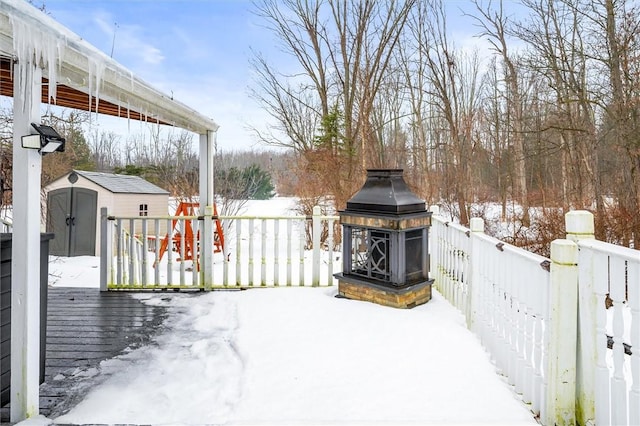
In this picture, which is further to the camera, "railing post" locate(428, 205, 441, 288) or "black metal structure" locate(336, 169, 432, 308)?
"railing post" locate(428, 205, 441, 288)

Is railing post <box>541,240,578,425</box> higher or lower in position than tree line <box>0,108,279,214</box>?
lower

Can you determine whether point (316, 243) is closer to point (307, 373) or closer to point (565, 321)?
point (307, 373)

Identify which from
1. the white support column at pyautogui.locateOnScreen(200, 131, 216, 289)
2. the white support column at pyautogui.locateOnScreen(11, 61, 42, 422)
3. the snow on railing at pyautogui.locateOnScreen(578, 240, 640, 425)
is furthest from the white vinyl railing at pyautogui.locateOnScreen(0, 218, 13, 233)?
the snow on railing at pyautogui.locateOnScreen(578, 240, 640, 425)

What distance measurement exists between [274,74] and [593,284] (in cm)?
1101

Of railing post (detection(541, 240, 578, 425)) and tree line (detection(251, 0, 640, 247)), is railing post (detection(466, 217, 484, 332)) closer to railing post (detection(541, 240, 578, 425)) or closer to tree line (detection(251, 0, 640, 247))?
railing post (detection(541, 240, 578, 425))

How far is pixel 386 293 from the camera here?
3.75 m

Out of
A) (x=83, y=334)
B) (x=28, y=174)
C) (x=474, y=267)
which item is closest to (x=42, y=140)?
(x=28, y=174)

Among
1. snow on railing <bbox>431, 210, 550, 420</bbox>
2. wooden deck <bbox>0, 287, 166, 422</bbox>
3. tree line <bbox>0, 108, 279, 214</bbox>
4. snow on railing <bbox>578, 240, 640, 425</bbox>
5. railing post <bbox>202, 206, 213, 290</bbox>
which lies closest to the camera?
snow on railing <bbox>578, 240, 640, 425</bbox>

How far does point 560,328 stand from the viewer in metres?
1.78

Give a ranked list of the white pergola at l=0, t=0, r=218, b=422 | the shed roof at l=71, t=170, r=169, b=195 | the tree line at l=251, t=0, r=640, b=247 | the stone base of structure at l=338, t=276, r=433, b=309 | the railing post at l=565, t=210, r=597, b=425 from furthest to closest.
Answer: the shed roof at l=71, t=170, r=169, b=195
the tree line at l=251, t=0, r=640, b=247
the stone base of structure at l=338, t=276, r=433, b=309
the white pergola at l=0, t=0, r=218, b=422
the railing post at l=565, t=210, r=597, b=425

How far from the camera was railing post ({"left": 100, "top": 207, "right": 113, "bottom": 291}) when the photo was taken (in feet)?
14.4

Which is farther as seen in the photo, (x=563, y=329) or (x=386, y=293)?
(x=386, y=293)

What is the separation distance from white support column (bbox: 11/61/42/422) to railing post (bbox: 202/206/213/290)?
2.52 m

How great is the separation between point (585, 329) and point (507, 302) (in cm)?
67
